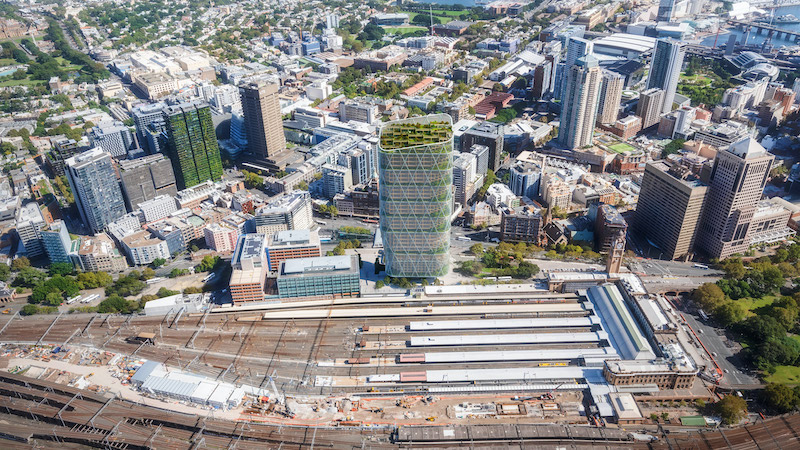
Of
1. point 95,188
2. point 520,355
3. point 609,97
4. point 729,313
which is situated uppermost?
point 609,97

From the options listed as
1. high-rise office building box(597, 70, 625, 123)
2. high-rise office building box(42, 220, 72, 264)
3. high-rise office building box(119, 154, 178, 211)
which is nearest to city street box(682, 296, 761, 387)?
high-rise office building box(597, 70, 625, 123)

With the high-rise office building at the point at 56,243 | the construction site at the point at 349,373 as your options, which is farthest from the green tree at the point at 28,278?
the construction site at the point at 349,373

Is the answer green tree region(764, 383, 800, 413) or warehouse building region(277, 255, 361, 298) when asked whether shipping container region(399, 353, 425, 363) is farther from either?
green tree region(764, 383, 800, 413)

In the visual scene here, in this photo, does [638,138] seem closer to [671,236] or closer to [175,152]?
[671,236]

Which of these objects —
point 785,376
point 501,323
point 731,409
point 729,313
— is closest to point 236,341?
point 501,323

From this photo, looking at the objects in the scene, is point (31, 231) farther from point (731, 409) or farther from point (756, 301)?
point (756, 301)

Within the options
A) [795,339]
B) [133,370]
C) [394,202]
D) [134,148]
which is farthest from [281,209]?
[795,339]

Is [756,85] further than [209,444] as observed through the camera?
Yes
